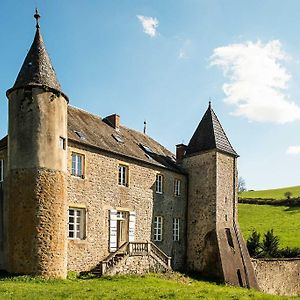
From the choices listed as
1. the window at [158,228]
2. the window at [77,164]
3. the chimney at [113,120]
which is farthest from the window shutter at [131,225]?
the chimney at [113,120]

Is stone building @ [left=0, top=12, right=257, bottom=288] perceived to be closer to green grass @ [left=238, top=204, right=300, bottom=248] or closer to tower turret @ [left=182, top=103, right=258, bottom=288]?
tower turret @ [left=182, top=103, right=258, bottom=288]

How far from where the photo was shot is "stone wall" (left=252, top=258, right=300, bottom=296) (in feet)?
99.7

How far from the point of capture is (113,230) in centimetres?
2481

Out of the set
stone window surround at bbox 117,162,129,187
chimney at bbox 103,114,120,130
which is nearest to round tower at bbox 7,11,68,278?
stone window surround at bbox 117,162,129,187

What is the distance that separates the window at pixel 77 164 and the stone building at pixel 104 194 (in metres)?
0.06

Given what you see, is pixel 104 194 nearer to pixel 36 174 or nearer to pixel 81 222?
pixel 81 222

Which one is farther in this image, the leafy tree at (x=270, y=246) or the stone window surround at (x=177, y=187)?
the leafy tree at (x=270, y=246)

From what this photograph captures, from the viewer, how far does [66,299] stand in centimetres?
1489

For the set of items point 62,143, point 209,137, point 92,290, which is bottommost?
point 92,290

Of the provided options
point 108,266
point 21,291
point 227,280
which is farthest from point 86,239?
point 227,280

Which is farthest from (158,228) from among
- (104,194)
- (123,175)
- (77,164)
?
(77,164)

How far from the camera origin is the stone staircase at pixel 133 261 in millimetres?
22062

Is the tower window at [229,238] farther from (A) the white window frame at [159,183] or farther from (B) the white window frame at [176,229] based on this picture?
(A) the white window frame at [159,183]

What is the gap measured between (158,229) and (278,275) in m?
10.1
